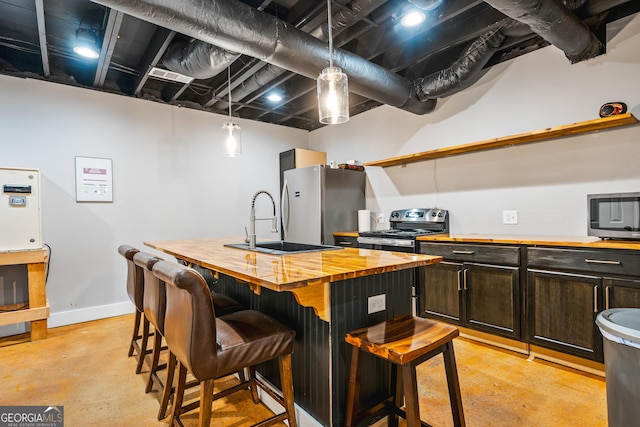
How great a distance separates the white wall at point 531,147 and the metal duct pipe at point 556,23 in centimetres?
21

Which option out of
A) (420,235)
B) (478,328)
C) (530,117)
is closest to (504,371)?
(478,328)

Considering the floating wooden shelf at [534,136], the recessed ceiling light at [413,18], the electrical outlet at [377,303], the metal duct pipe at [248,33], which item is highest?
the recessed ceiling light at [413,18]

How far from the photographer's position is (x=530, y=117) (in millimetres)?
2977

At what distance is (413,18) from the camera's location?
247 centimetres

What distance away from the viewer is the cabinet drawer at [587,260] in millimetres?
2033

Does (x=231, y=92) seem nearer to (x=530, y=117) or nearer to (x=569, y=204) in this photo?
(x=530, y=117)

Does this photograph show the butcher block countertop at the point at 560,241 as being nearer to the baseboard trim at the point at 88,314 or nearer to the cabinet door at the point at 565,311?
the cabinet door at the point at 565,311

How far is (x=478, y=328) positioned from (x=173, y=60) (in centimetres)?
352

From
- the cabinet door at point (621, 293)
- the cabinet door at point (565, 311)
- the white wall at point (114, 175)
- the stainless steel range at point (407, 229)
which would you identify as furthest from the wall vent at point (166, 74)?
the cabinet door at point (621, 293)

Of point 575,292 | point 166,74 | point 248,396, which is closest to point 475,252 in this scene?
point 575,292

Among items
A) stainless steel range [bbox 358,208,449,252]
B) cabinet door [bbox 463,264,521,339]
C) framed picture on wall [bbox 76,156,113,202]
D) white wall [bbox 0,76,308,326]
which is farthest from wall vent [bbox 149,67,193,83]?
cabinet door [bbox 463,264,521,339]

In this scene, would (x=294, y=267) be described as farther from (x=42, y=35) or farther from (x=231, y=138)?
(x=42, y=35)

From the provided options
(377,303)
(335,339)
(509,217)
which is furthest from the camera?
(509,217)

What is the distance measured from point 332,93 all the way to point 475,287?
6.55 ft
